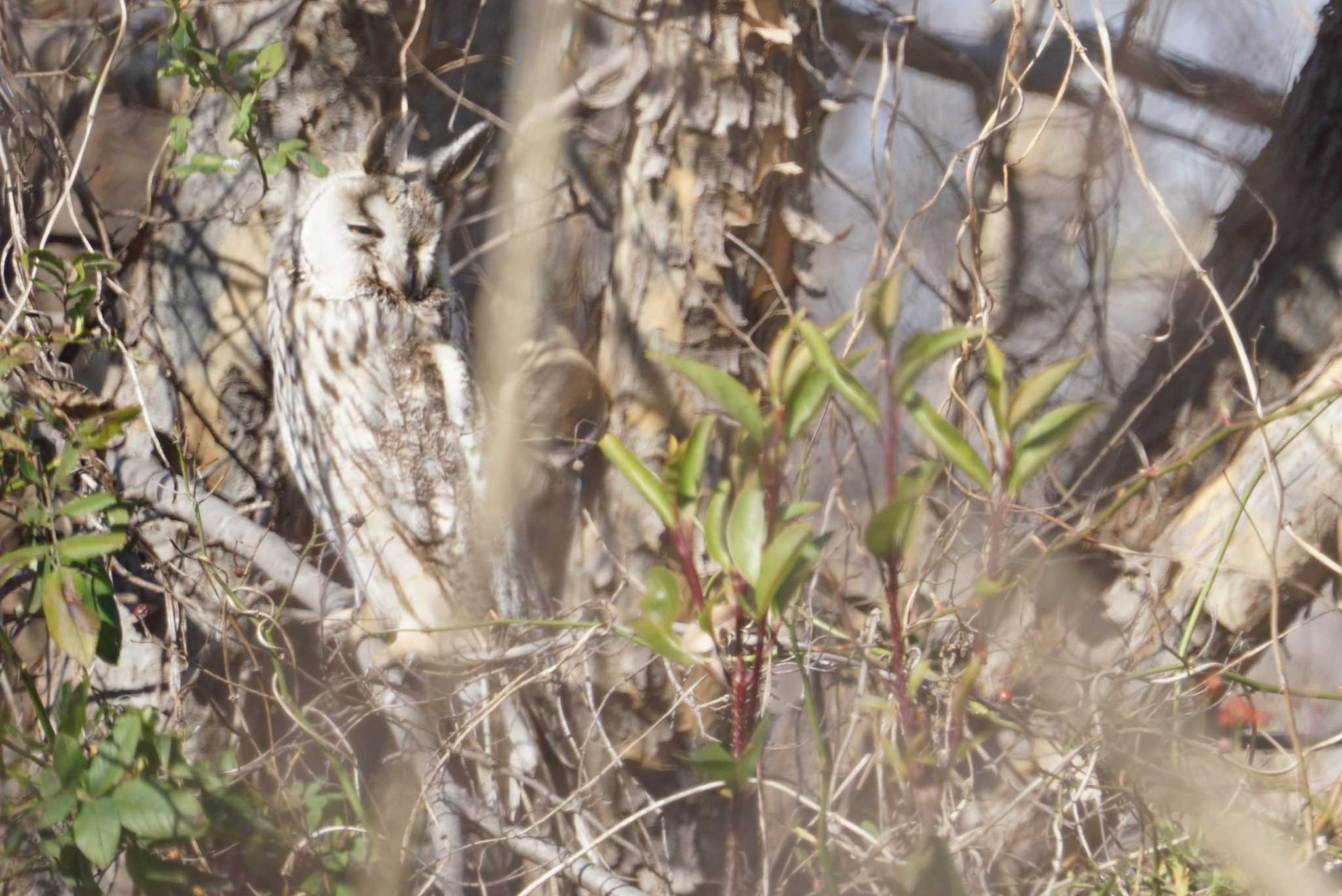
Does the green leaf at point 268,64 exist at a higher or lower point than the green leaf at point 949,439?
higher

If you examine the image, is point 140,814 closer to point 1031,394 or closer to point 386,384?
point 1031,394

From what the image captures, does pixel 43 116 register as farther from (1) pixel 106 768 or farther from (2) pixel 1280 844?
(2) pixel 1280 844

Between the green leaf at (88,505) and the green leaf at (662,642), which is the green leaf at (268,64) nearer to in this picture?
the green leaf at (88,505)

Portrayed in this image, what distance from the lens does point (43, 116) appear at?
1.32 metres

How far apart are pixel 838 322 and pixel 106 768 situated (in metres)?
0.75

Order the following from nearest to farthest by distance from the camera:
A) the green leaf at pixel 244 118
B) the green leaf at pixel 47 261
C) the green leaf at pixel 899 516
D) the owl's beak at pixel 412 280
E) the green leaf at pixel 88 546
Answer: the green leaf at pixel 899 516, the green leaf at pixel 88 546, the green leaf at pixel 47 261, the green leaf at pixel 244 118, the owl's beak at pixel 412 280

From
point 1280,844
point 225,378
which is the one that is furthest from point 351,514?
point 1280,844

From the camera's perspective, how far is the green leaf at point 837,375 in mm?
479

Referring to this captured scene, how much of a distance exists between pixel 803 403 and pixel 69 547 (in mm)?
759

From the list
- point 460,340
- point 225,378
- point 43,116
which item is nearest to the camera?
point 43,116

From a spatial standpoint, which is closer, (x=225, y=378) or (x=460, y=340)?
(x=225, y=378)

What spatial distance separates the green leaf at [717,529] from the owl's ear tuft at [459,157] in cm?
114

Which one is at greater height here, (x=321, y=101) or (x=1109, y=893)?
(x=321, y=101)

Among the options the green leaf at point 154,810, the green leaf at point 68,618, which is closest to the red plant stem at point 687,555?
the green leaf at point 154,810
